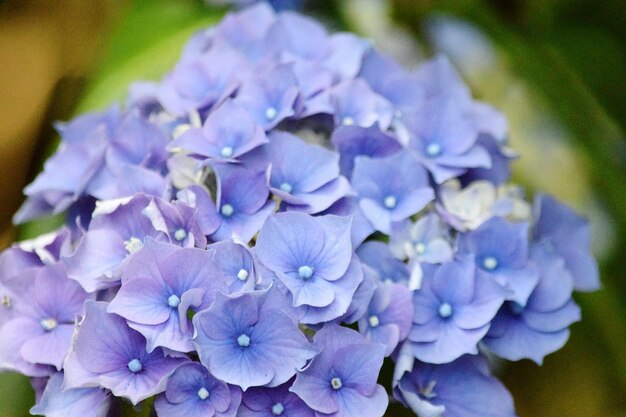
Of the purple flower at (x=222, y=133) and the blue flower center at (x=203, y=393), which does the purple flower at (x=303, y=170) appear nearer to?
the purple flower at (x=222, y=133)

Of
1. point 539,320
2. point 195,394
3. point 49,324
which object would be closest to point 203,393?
point 195,394

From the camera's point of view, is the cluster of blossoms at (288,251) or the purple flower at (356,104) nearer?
the cluster of blossoms at (288,251)

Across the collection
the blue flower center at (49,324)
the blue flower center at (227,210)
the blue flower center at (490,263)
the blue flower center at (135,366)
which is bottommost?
the blue flower center at (49,324)

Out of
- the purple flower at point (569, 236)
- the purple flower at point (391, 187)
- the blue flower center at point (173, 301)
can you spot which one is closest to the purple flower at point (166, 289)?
the blue flower center at point (173, 301)

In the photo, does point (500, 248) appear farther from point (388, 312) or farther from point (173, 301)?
point (173, 301)

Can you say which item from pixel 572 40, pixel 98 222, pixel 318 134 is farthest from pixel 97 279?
pixel 572 40

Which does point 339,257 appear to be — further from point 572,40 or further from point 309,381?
point 572,40
